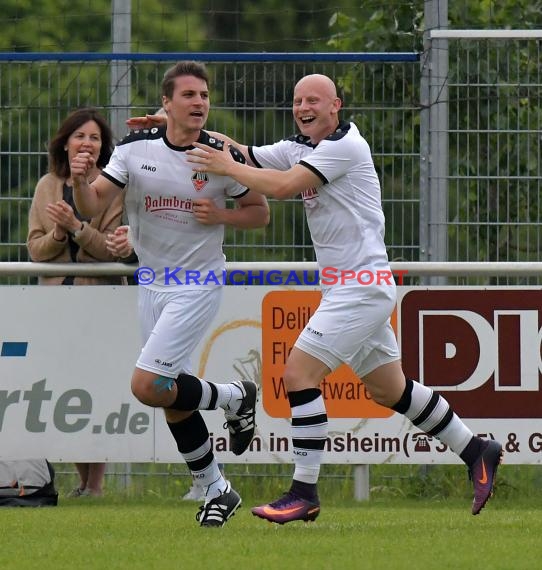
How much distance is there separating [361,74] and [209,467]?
11.6ft

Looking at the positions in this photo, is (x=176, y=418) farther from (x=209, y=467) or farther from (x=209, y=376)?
(x=209, y=376)

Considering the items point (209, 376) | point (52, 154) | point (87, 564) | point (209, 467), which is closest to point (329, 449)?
point (209, 376)

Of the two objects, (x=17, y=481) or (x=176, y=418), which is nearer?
(x=176, y=418)

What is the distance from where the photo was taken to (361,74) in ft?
37.1

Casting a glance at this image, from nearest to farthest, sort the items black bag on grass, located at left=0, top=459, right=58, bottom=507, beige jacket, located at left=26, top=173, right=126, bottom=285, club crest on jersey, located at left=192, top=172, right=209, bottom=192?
1. club crest on jersey, located at left=192, top=172, right=209, bottom=192
2. black bag on grass, located at left=0, top=459, right=58, bottom=507
3. beige jacket, located at left=26, top=173, right=126, bottom=285

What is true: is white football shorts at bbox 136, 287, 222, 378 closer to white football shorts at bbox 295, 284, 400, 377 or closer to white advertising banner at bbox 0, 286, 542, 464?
white football shorts at bbox 295, 284, 400, 377

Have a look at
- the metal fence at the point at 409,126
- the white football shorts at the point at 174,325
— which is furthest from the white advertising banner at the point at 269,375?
the white football shorts at the point at 174,325

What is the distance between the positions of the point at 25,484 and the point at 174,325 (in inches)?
84.8

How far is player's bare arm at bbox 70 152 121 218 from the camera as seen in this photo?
846cm

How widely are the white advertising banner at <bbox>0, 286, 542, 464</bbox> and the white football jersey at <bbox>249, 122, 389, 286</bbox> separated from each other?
6.63ft

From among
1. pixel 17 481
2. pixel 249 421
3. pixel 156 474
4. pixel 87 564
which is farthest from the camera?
pixel 156 474

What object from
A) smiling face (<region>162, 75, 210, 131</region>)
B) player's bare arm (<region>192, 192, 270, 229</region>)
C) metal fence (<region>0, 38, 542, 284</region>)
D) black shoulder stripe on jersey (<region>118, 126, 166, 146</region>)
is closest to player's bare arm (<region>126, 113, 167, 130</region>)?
black shoulder stripe on jersey (<region>118, 126, 166, 146</region>)

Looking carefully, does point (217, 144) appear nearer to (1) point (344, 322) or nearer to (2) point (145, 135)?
(2) point (145, 135)

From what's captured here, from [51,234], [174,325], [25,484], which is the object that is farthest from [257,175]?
[25,484]
